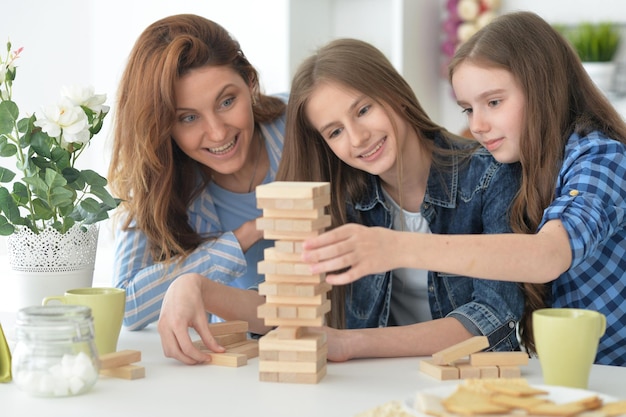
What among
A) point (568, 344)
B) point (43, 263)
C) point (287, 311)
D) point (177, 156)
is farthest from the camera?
point (177, 156)

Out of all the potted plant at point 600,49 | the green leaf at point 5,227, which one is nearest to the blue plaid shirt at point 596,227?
the green leaf at point 5,227

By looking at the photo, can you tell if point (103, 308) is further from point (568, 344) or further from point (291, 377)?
point (568, 344)

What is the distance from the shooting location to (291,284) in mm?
1304

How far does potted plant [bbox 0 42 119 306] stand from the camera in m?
1.62

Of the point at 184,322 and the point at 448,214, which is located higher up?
the point at 448,214

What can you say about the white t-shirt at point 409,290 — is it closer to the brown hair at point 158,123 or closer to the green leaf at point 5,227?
the brown hair at point 158,123

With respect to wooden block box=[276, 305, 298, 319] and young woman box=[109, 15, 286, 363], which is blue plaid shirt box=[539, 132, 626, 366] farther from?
young woman box=[109, 15, 286, 363]

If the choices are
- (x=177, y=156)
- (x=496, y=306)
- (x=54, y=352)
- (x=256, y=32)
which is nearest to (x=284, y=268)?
(x=54, y=352)

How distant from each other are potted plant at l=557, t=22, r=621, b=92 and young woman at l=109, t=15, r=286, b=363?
6.16 ft

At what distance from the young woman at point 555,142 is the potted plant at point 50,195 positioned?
77 cm

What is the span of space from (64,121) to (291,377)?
64cm

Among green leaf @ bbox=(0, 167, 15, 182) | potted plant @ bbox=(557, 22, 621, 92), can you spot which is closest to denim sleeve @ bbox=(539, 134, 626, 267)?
green leaf @ bbox=(0, 167, 15, 182)

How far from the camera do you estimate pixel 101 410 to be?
1.21 meters

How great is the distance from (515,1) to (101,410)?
3085 mm
